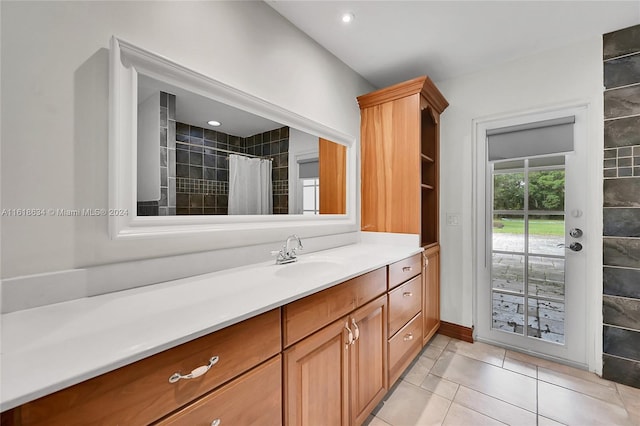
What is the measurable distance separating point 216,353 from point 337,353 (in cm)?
62

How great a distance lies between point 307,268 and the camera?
1.54 m

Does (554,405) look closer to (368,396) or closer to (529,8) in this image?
(368,396)

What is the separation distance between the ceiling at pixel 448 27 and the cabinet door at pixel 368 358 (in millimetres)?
1759

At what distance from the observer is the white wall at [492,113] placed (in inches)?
73.5

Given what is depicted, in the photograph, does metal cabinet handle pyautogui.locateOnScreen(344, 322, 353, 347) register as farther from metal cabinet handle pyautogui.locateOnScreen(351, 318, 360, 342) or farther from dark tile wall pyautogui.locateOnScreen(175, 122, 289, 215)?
dark tile wall pyautogui.locateOnScreen(175, 122, 289, 215)

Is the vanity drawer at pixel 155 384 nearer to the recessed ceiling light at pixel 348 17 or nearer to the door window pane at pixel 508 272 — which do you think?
the recessed ceiling light at pixel 348 17

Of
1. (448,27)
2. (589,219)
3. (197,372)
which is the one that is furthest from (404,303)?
(448,27)

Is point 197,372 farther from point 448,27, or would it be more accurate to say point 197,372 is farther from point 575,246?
point 575,246

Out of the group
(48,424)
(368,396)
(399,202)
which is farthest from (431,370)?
(48,424)

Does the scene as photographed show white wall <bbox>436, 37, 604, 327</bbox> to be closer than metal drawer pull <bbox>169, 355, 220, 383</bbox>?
No

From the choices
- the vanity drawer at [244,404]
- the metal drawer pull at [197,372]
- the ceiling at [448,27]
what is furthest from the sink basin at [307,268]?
the ceiling at [448,27]

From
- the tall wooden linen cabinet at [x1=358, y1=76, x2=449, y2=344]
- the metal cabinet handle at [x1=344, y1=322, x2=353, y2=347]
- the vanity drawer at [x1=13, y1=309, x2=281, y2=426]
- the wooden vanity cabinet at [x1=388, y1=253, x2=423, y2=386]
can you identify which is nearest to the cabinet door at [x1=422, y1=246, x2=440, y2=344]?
the tall wooden linen cabinet at [x1=358, y1=76, x2=449, y2=344]

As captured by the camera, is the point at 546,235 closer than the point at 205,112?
No

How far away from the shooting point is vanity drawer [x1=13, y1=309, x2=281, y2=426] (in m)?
0.51
